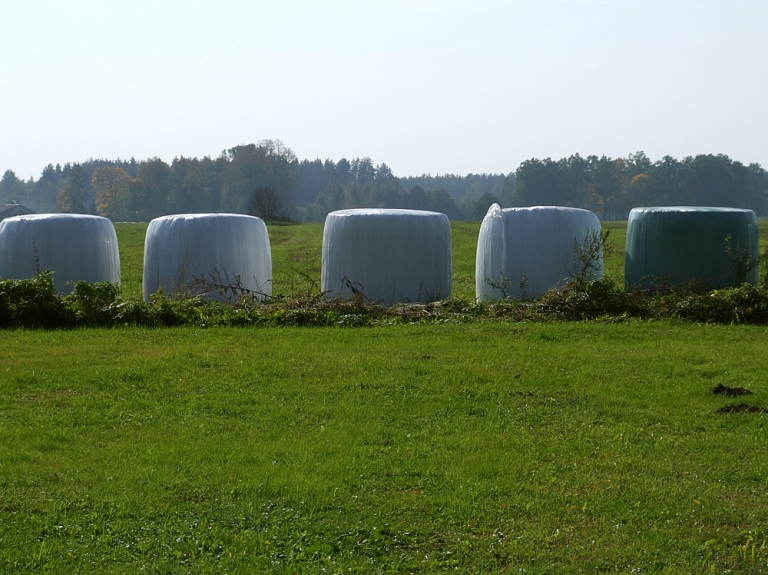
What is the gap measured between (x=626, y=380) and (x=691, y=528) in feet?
10.7

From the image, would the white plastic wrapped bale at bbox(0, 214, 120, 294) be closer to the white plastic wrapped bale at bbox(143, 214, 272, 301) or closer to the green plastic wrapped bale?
the white plastic wrapped bale at bbox(143, 214, 272, 301)

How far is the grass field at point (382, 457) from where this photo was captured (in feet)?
15.0

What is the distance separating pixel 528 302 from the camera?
1243 centimetres

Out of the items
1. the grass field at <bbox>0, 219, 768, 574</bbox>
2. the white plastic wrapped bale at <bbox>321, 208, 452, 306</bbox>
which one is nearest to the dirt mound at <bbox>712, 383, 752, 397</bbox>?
the grass field at <bbox>0, 219, 768, 574</bbox>

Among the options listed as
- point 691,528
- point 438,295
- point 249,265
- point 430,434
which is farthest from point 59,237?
point 691,528

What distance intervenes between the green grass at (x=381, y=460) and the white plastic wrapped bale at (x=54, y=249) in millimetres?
4634

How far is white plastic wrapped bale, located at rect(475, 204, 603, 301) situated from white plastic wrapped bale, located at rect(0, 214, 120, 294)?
20.4 ft

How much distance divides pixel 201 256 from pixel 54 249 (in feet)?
7.89

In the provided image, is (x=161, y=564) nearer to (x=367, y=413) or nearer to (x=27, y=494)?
(x=27, y=494)

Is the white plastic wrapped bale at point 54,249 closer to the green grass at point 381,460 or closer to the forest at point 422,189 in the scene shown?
the green grass at point 381,460

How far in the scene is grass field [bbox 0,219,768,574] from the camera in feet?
15.0

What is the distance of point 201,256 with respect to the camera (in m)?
13.5

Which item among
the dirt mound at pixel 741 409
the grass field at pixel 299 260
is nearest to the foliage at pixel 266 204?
the grass field at pixel 299 260

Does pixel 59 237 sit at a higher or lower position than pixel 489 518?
higher
